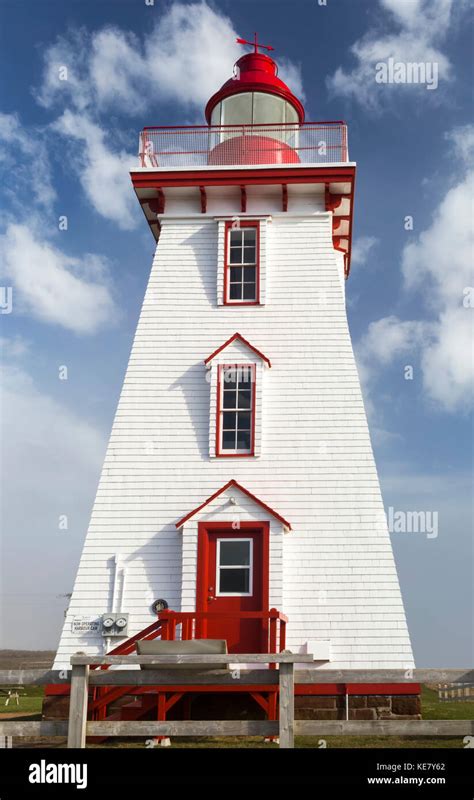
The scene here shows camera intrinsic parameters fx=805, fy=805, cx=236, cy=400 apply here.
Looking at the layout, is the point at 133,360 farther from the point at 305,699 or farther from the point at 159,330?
the point at 305,699

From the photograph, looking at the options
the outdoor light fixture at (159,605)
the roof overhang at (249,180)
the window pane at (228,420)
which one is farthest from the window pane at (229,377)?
the outdoor light fixture at (159,605)

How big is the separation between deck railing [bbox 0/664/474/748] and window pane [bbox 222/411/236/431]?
6578mm

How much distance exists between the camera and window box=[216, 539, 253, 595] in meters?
14.0

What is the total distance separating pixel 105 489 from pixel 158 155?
23.5ft

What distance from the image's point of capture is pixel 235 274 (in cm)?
1636

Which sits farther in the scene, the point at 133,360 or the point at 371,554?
the point at 133,360

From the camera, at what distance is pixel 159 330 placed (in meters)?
15.9

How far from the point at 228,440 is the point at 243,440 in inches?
11.0

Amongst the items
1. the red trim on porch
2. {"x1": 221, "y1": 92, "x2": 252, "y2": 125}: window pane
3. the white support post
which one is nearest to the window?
the red trim on porch

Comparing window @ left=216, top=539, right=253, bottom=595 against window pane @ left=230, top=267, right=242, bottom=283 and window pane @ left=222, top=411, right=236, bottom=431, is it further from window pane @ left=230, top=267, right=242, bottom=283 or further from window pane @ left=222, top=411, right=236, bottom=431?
window pane @ left=230, top=267, right=242, bottom=283

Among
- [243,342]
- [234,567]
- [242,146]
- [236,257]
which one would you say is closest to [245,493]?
[234,567]

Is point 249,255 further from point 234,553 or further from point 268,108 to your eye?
point 234,553
